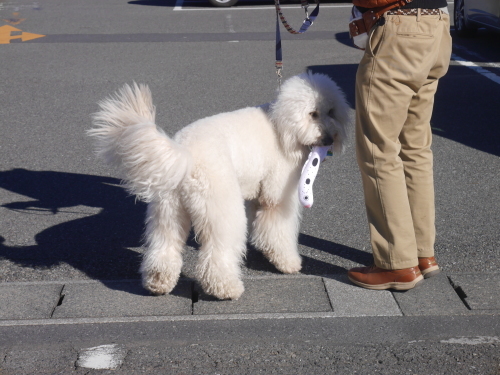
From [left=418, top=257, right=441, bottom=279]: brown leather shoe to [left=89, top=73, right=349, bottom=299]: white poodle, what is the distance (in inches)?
31.2

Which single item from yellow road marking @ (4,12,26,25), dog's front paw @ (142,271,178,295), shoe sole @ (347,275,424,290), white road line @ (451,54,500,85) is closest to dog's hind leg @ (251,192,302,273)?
shoe sole @ (347,275,424,290)

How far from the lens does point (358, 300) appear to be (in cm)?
320

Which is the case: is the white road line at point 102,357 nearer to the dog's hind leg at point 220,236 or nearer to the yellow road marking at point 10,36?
the dog's hind leg at point 220,236

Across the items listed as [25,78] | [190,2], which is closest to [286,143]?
[25,78]

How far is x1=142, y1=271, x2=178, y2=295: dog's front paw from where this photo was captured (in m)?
3.14

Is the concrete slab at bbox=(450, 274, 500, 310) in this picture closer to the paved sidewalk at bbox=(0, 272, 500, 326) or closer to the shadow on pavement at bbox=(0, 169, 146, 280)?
the paved sidewalk at bbox=(0, 272, 500, 326)

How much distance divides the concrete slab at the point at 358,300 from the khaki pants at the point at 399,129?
17 cm

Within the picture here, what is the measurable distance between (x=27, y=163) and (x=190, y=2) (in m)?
10.3

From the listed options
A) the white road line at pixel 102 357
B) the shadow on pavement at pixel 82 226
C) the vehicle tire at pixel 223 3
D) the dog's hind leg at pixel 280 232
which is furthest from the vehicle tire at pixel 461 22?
the white road line at pixel 102 357

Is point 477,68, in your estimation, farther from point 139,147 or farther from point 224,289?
point 139,147

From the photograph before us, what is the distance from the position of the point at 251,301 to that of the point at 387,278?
74cm

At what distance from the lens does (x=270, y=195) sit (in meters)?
3.38

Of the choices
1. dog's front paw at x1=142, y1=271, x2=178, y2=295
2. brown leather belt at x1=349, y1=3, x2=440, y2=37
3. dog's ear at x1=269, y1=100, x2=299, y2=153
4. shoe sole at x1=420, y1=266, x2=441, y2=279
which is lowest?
shoe sole at x1=420, y1=266, x2=441, y2=279

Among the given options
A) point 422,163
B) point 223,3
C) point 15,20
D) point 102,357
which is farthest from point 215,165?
point 223,3
